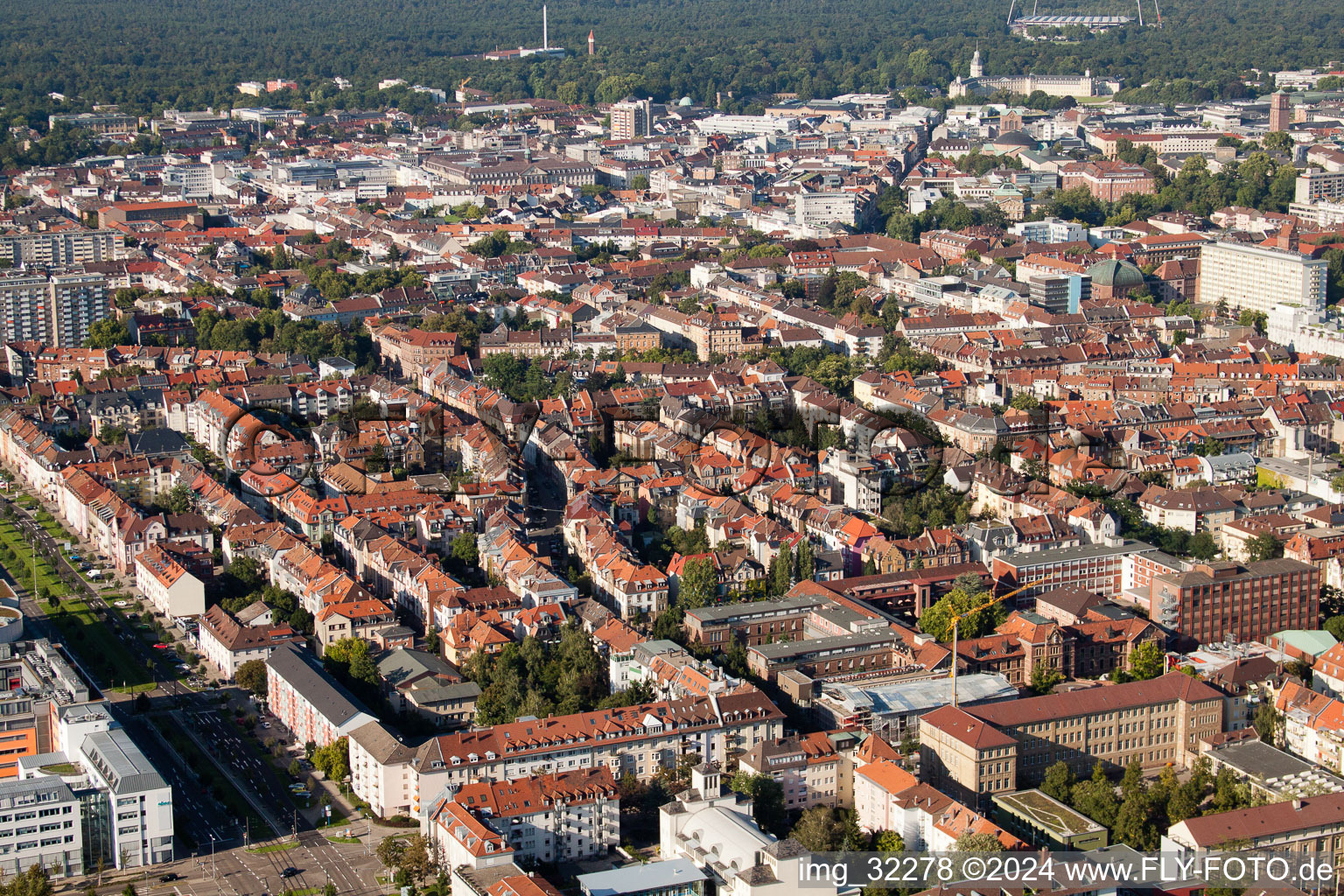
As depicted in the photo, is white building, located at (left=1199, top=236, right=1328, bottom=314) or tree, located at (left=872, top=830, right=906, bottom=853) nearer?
tree, located at (left=872, top=830, right=906, bottom=853)

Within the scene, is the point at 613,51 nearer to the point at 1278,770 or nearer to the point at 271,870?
the point at 1278,770

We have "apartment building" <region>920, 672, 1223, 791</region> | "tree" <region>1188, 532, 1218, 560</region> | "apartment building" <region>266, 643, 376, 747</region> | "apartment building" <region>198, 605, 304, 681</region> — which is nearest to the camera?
"apartment building" <region>920, 672, 1223, 791</region>

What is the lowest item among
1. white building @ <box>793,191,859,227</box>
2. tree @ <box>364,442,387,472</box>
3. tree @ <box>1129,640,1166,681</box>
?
tree @ <box>1129,640,1166,681</box>

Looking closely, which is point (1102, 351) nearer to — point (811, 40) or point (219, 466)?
point (219, 466)

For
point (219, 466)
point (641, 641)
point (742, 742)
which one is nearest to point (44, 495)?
point (219, 466)

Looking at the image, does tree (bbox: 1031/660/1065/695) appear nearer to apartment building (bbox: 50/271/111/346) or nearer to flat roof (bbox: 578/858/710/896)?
flat roof (bbox: 578/858/710/896)

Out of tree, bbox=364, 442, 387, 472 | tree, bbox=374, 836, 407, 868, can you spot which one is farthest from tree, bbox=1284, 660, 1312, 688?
tree, bbox=364, 442, 387, 472

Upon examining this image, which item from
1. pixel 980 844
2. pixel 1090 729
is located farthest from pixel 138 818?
pixel 1090 729
